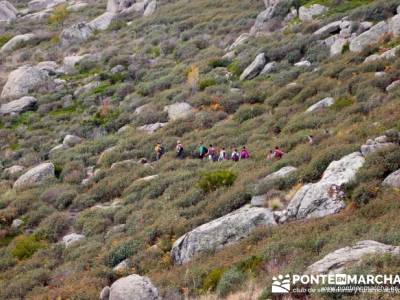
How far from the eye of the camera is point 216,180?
17672mm

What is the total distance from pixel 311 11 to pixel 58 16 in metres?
36.8

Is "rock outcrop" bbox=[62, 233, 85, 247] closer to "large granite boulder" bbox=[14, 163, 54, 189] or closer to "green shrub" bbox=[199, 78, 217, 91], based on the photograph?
"large granite boulder" bbox=[14, 163, 54, 189]

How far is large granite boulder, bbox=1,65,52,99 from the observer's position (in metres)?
38.9

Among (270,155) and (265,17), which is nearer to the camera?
(270,155)

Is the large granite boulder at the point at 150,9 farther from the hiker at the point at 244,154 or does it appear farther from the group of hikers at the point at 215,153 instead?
the hiker at the point at 244,154

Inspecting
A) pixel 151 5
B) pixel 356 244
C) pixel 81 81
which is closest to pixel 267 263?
pixel 356 244

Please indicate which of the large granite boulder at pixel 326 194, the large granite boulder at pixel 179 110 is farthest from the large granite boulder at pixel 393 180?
the large granite boulder at pixel 179 110

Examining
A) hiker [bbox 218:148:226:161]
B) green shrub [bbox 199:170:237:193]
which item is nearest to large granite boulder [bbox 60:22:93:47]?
hiker [bbox 218:148:226:161]

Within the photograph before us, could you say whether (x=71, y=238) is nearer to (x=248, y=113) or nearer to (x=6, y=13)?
(x=248, y=113)

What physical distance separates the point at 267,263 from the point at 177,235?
5.03 m

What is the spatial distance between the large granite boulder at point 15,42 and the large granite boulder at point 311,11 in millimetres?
29937

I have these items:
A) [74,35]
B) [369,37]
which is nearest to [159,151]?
[369,37]

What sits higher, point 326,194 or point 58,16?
point 58,16

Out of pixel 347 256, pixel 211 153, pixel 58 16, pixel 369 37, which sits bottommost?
pixel 211 153
